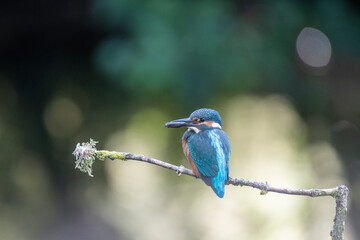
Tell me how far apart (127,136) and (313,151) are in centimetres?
269

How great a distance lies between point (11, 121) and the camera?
695 centimetres

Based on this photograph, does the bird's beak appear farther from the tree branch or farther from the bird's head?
the tree branch

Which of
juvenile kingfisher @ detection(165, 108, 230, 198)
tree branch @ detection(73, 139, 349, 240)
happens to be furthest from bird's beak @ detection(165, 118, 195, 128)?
tree branch @ detection(73, 139, 349, 240)

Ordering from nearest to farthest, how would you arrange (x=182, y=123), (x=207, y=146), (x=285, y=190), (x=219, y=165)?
1. (x=285, y=190)
2. (x=182, y=123)
3. (x=219, y=165)
4. (x=207, y=146)

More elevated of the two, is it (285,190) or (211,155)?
(211,155)

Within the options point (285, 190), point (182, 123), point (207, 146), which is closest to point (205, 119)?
point (207, 146)

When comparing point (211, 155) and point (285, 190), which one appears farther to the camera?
point (211, 155)

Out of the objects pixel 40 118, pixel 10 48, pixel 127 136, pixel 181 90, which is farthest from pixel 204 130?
pixel 10 48

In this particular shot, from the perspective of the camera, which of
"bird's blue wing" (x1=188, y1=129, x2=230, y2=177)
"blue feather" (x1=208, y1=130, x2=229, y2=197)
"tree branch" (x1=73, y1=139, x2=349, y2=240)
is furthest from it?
"bird's blue wing" (x1=188, y1=129, x2=230, y2=177)

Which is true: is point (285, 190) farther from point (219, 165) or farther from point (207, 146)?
point (207, 146)

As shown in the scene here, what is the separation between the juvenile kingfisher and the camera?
1.62m

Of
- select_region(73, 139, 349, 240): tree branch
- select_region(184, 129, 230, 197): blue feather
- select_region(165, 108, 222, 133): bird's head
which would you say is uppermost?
select_region(165, 108, 222, 133): bird's head

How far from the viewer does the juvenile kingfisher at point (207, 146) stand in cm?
162

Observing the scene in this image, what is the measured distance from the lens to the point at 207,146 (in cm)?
173
